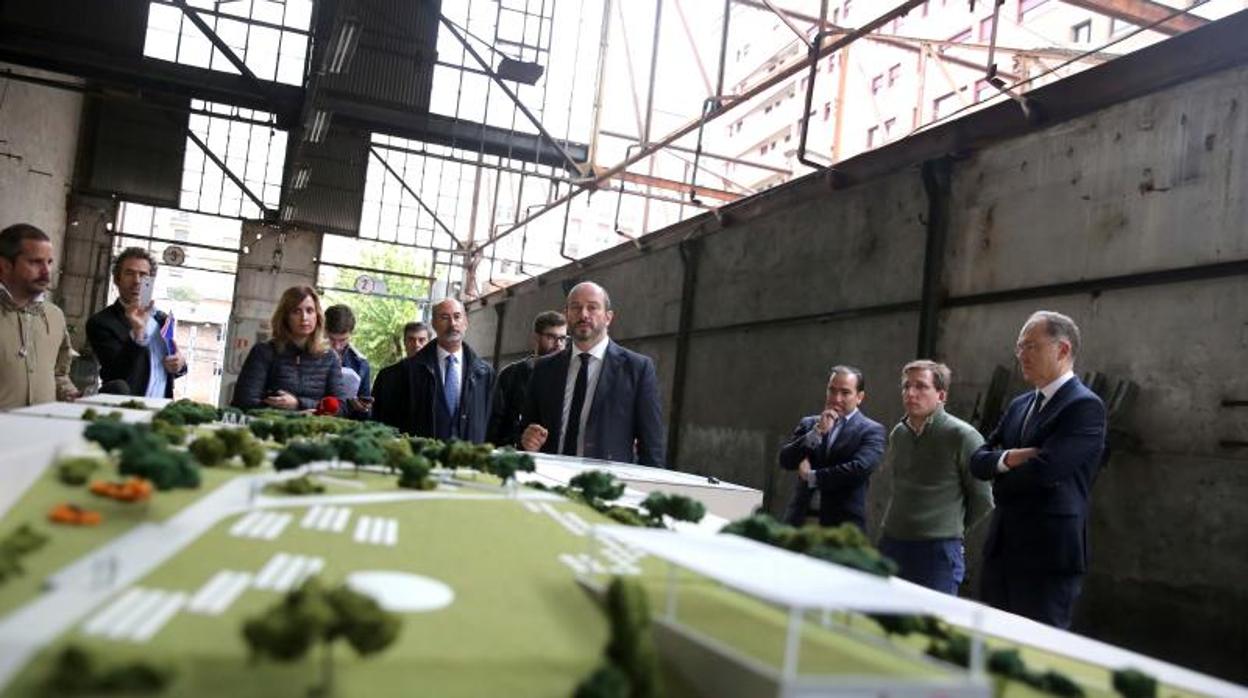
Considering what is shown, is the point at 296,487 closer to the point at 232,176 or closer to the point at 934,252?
the point at 934,252

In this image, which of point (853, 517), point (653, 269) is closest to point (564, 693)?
point (853, 517)

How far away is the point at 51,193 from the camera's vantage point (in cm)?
2025

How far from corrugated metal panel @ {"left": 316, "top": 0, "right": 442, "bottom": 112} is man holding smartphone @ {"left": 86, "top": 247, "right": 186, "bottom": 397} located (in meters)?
13.0

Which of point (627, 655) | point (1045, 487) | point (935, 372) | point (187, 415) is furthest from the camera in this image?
point (935, 372)

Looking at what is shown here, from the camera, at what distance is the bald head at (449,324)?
6.13 meters

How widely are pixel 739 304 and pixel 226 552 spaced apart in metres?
9.72

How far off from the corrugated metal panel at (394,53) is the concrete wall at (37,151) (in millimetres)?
5903

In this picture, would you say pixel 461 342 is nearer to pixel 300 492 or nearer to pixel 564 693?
pixel 300 492

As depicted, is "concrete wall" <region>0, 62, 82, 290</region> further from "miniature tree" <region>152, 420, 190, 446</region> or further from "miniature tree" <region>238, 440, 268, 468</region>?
"miniature tree" <region>238, 440, 268, 468</region>

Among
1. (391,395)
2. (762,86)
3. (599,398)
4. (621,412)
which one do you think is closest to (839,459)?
(621,412)

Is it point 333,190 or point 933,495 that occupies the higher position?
point 333,190

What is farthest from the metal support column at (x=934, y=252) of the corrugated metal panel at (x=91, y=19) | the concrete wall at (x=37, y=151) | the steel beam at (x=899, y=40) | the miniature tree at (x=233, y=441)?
the concrete wall at (x=37, y=151)

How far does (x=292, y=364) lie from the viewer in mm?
5711

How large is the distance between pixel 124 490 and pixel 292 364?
4129 millimetres
